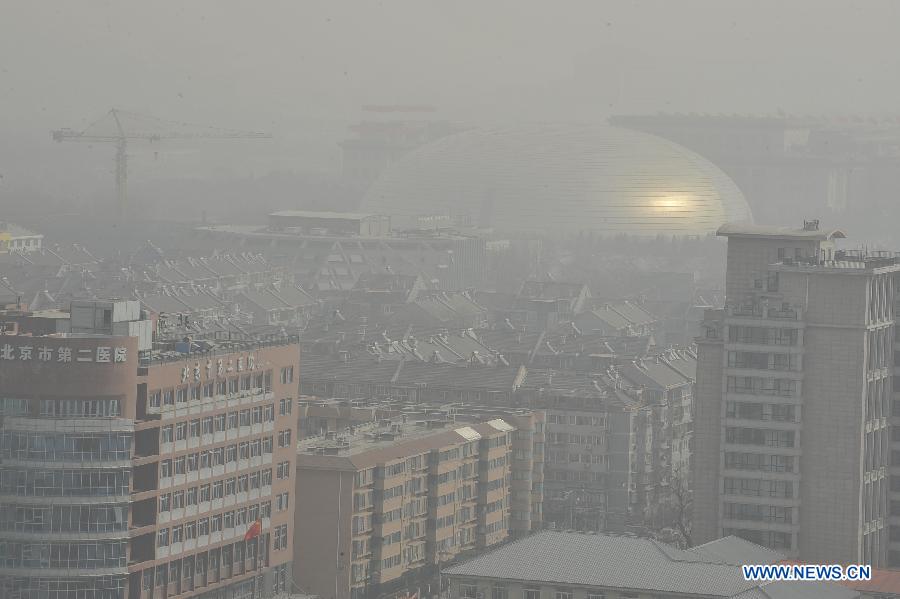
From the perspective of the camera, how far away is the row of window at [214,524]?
3784 centimetres

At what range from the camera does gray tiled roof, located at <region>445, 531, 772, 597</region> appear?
38.1m

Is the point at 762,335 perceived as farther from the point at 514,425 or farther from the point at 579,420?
→ the point at 579,420

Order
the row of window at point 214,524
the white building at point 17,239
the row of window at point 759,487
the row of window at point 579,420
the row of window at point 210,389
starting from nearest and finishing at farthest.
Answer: the row of window at point 210,389 → the row of window at point 214,524 → the row of window at point 759,487 → the row of window at point 579,420 → the white building at point 17,239

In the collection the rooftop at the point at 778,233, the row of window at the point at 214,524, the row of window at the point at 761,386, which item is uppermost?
the rooftop at the point at 778,233

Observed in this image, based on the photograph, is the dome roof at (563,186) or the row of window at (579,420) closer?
the row of window at (579,420)

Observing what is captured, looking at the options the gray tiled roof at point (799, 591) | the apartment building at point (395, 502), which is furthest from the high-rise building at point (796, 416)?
the apartment building at point (395, 502)

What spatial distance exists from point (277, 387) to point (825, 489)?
9315 mm

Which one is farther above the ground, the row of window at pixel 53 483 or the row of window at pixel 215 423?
the row of window at pixel 215 423

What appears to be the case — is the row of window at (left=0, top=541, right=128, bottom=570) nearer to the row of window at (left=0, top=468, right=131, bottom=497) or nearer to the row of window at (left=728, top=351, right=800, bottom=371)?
the row of window at (left=0, top=468, right=131, bottom=497)

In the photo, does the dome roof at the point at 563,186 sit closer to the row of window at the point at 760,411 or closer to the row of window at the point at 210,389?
the row of window at the point at 760,411

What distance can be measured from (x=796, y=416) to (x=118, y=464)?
40.9 ft

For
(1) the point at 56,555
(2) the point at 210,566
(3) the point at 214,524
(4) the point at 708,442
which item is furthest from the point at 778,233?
(1) the point at 56,555

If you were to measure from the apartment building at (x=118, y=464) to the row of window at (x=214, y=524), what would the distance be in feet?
0.10

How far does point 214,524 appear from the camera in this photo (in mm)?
39250
